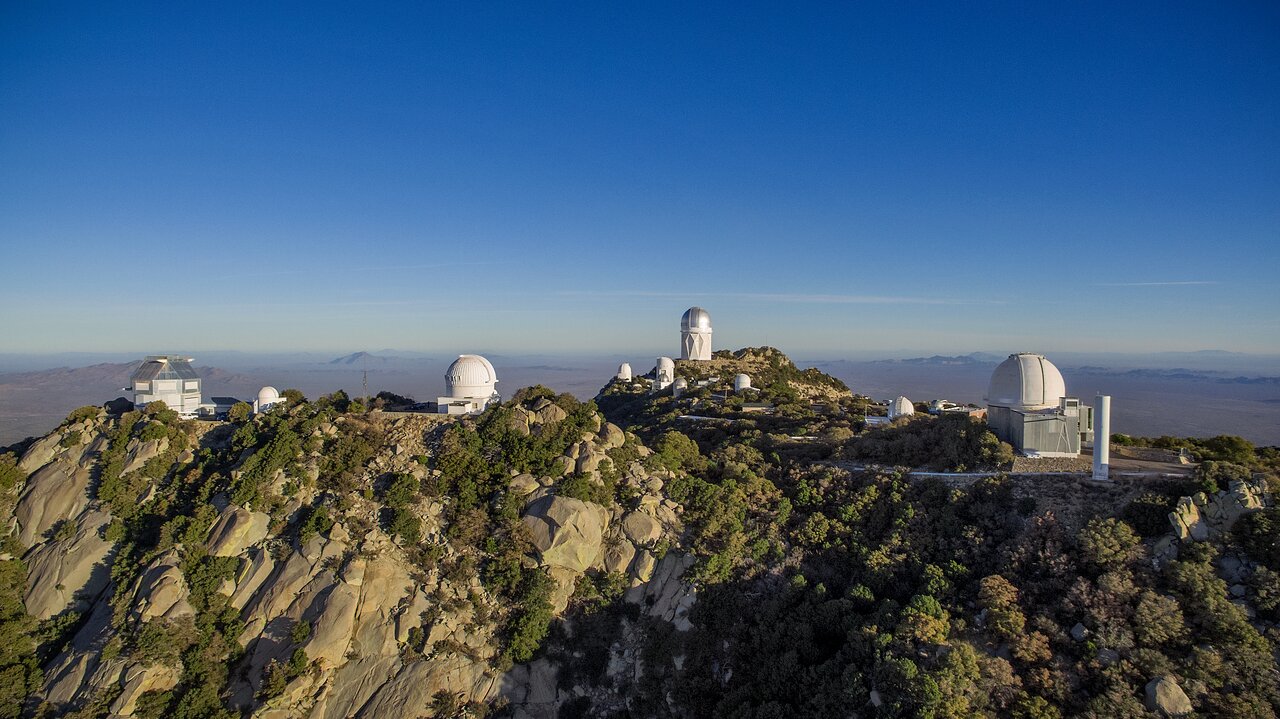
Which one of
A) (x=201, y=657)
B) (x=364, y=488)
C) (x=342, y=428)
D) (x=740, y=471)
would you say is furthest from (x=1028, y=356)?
(x=201, y=657)

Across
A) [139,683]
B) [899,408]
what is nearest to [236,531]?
[139,683]

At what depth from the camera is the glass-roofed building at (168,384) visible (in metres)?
35.3

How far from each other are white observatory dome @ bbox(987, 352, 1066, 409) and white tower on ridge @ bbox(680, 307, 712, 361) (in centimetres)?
3297

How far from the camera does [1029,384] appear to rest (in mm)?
25266

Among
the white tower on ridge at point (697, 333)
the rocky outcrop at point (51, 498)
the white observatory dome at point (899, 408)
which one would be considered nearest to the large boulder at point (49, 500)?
the rocky outcrop at point (51, 498)

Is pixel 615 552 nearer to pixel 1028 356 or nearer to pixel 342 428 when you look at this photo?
pixel 342 428

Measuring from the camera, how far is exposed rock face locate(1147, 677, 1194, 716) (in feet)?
45.4

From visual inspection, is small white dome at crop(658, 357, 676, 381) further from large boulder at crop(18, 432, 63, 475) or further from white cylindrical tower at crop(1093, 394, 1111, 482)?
large boulder at crop(18, 432, 63, 475)

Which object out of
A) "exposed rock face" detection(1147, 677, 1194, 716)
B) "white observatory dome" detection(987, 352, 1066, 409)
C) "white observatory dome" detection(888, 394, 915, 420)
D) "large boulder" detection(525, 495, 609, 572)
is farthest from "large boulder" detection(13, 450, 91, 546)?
"white observatory dome" detection(888, 394, 915, 420)

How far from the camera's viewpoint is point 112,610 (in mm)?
21594

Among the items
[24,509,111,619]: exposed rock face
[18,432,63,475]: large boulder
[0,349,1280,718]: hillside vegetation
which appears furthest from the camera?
[18,432,63,475]: large boulder

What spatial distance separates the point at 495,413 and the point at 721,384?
26224 mm

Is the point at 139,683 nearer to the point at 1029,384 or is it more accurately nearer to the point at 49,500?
the point at 49,500

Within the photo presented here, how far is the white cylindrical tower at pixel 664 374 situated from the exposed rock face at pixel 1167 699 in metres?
39.9
